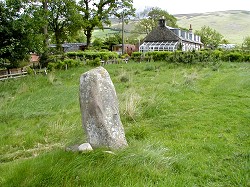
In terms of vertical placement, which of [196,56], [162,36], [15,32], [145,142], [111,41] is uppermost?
[162,36]

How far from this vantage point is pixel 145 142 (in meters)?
5.32

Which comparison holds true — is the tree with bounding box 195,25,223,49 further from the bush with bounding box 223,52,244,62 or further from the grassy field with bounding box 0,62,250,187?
the grassy field with bounding box 0,62,250,187

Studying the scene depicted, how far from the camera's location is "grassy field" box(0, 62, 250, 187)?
3.79m

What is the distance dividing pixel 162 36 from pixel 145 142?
44338 mm

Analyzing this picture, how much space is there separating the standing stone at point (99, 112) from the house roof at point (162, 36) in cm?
4331

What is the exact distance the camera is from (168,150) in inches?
199

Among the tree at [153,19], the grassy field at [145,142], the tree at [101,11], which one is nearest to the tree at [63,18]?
the tree at [101,11]

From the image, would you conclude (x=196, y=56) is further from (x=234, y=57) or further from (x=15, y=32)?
(x=15, y=32)

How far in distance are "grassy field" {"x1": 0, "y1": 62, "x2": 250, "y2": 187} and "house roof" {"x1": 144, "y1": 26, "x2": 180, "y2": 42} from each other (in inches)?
1409

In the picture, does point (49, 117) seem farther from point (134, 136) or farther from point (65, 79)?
point (65, 79)

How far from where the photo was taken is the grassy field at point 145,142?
3787mm

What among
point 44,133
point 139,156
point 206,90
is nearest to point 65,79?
point 206,90

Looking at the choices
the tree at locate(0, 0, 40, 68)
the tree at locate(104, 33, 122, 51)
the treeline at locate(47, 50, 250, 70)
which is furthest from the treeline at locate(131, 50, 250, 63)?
the tree at locate(104, 33, 122, 51)

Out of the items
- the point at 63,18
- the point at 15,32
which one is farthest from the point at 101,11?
the point at 15,32
